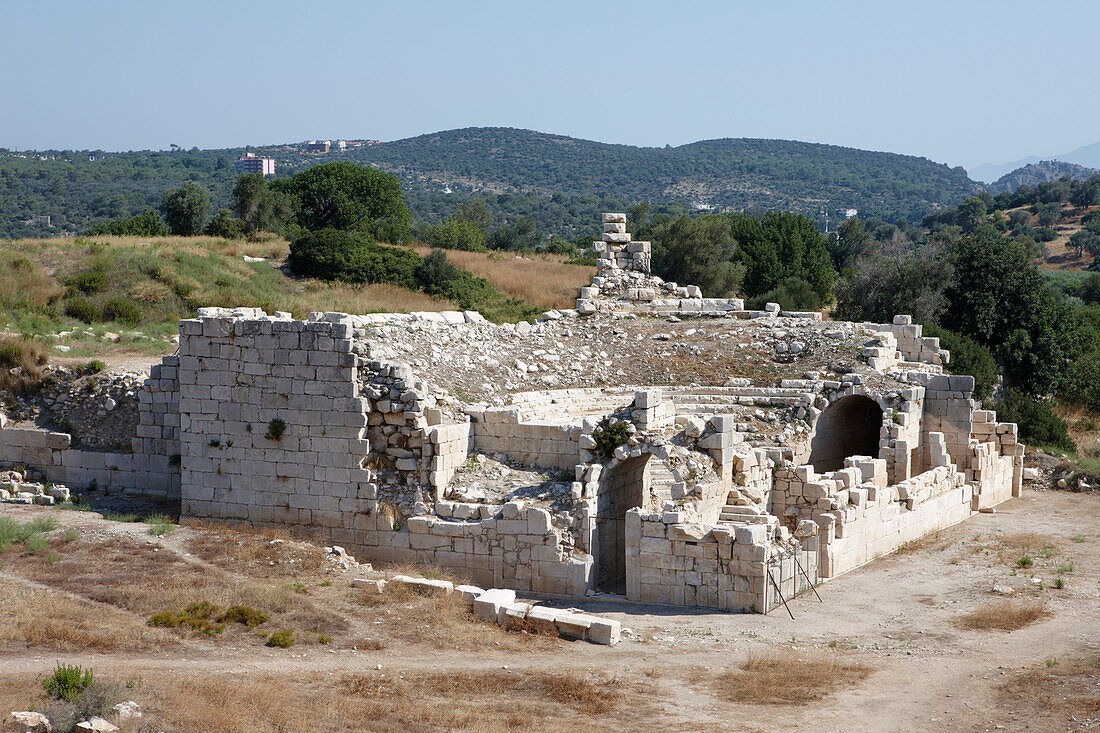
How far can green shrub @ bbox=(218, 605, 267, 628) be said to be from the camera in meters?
13.1

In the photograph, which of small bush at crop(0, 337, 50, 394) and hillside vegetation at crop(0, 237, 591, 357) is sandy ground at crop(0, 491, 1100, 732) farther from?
Answer: hillside vegetation at crop(0, 237, 591, 357)

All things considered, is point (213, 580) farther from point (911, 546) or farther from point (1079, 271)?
point (1079, 271)

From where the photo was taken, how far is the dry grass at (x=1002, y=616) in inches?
548

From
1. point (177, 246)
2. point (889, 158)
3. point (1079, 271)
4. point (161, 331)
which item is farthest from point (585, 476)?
point (889, 158)

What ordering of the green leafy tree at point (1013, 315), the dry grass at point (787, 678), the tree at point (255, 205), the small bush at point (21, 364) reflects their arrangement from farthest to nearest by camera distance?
the tree at point (255, 205) → the green leafy tree at point (1013, 315) → the small bush at point (21, 364) → the dry grass at point (787, 678)

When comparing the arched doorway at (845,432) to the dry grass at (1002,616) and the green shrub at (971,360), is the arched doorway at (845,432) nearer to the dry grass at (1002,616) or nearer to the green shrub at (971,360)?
the green shrub at (971,360)

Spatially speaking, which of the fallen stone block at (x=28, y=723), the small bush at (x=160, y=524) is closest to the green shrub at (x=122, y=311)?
the small bush at (x=160, y=524)

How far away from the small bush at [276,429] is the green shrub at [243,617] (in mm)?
4173

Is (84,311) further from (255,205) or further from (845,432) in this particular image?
(255,205)

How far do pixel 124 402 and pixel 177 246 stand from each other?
15527 millimetres

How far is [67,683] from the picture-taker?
9.93 meters

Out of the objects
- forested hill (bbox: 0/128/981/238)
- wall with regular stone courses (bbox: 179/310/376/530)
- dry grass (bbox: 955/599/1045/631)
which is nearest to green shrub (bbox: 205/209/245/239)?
wall with regular stone courses (bbox: 179/310/376/530)

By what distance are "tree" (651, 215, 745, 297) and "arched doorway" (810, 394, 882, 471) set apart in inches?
673

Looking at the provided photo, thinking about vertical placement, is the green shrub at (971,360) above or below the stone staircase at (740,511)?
above
